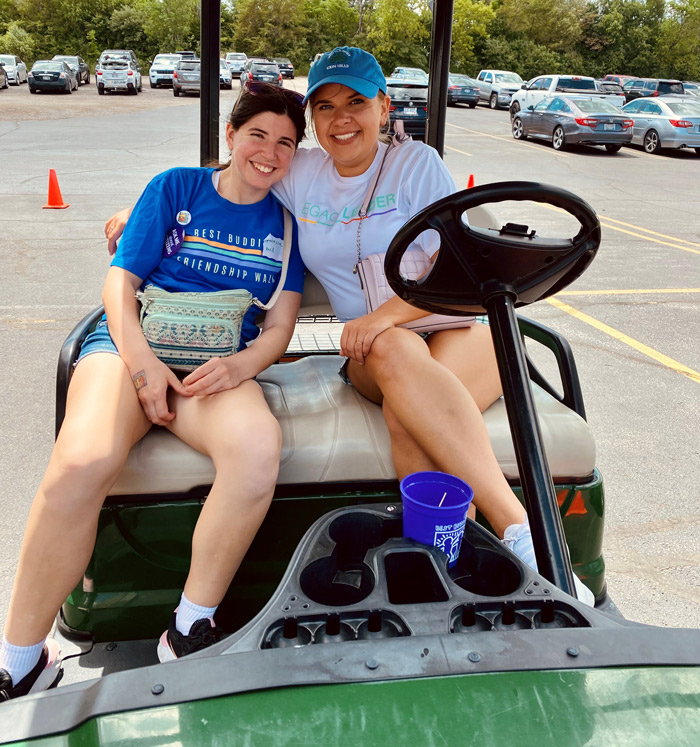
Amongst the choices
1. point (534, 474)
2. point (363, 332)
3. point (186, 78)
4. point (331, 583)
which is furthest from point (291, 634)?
point (186, 78)

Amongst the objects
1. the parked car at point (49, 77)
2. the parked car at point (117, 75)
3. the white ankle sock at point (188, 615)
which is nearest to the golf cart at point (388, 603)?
the white ankle sock at point (188, 615)

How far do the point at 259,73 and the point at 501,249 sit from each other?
3.75 feet

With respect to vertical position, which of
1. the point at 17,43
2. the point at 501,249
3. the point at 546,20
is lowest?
the point at 501,249

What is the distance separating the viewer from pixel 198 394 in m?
1.90

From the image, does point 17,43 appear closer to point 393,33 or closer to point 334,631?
point 393,33

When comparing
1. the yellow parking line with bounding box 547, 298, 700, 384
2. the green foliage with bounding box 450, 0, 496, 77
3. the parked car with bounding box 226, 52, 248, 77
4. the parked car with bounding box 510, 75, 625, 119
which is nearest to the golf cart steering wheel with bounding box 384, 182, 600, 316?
the parked car with bounding box 226, 52, 248, 77

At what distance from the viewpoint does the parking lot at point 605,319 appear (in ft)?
8.57

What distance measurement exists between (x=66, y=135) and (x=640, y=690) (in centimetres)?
1565

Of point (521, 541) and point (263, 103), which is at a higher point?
point (263, 103)

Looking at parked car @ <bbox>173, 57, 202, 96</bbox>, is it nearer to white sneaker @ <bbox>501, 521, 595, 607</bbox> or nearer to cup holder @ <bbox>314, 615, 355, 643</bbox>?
white sneaker @ <bbox>501, 521, 595, 607</bbox>

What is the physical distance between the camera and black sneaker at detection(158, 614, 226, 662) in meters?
1.64

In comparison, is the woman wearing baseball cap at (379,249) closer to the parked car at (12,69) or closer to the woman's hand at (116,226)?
the woman's hand at (116,226)

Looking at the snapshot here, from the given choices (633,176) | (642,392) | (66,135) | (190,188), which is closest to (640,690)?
(190,188)

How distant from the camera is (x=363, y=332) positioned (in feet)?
6.58
